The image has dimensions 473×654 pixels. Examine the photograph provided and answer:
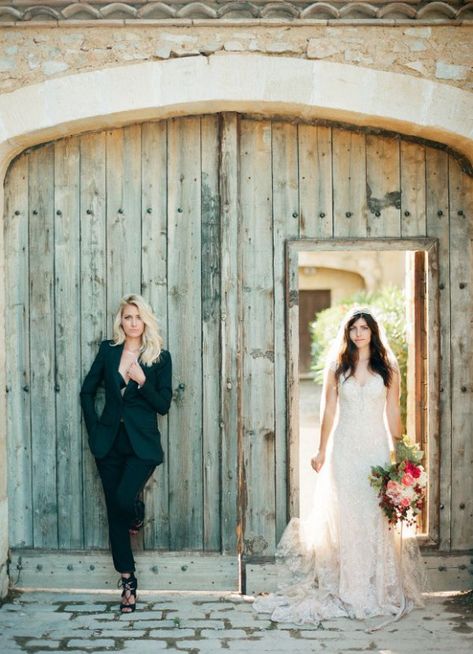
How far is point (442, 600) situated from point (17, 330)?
323 cm

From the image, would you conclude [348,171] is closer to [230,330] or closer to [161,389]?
[230,330]

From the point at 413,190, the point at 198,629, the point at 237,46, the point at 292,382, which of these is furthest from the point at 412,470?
the point at 237,46

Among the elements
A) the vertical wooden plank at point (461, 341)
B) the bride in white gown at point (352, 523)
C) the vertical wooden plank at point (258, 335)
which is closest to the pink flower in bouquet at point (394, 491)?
the bride in white gown at point (352, 523)

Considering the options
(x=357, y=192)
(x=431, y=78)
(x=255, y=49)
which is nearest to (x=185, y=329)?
(x=357, y=192)

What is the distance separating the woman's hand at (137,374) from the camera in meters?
5.00

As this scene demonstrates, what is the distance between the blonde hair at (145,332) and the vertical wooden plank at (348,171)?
4.45 ft

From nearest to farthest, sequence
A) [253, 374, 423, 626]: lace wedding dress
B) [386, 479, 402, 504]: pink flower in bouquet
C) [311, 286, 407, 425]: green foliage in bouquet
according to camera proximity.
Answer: [386, 479, 402, 504]: pink flower in bouquet → [253, 374, 423, 626]: lace wedding dress → [311, 286, 407, 425]: green foliage in bouquet

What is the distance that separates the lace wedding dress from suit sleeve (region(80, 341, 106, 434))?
1.51 metres

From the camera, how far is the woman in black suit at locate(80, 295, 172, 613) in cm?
501

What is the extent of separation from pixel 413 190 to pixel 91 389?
8.01ft

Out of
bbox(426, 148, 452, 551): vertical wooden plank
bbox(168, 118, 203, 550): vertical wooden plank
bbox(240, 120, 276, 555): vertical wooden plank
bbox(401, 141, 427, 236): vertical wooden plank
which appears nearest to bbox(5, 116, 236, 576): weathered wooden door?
bbox(168, 118, 203, 550): vertical wooden plank

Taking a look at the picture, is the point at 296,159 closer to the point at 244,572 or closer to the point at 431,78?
the point at 431,78

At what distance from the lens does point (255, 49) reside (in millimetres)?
4914

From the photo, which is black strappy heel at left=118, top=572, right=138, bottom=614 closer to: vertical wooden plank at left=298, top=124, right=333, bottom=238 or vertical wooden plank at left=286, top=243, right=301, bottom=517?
vertical wooden plank at left=286, top=243, right=301, bottom=517
